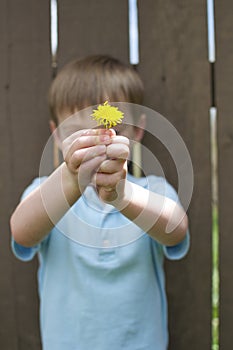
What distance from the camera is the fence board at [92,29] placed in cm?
126

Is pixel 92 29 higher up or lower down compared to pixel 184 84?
higher up

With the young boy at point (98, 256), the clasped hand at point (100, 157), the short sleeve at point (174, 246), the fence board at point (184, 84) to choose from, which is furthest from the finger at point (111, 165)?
the fence board at point (184, 84)

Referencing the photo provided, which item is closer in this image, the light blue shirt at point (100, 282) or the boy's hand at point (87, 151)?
the boy's hand at point (87, 151)

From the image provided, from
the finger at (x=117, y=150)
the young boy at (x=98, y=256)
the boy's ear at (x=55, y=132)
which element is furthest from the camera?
the boy's ear at (x=55, y=132)

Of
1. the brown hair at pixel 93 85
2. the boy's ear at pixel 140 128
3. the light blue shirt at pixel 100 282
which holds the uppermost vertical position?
the brown hair at pixel 93 85

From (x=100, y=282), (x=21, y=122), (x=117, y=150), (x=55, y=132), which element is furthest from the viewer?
(x=21, y=122)

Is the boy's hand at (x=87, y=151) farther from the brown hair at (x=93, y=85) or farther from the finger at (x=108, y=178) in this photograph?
the brown hair at (x=93, y=85)

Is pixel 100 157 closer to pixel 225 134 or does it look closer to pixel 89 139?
pixel 89 139

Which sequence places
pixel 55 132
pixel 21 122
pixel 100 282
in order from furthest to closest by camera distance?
pixel 21 122 → pixel 55 132 → pixel 100 282

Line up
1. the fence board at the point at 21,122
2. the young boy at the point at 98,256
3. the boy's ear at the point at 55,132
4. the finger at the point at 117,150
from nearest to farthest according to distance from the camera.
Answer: the finger at the point at 117,150 → the young boy at the point at 98,256 → the boy's ear at the point at 55,132 → the fence board at the point at 21,122

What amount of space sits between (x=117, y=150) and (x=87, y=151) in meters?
0.05

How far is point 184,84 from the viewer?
4.14 ft

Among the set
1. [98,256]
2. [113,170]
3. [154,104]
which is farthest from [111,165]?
[154,104]

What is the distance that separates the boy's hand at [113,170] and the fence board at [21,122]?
531 millimetres
